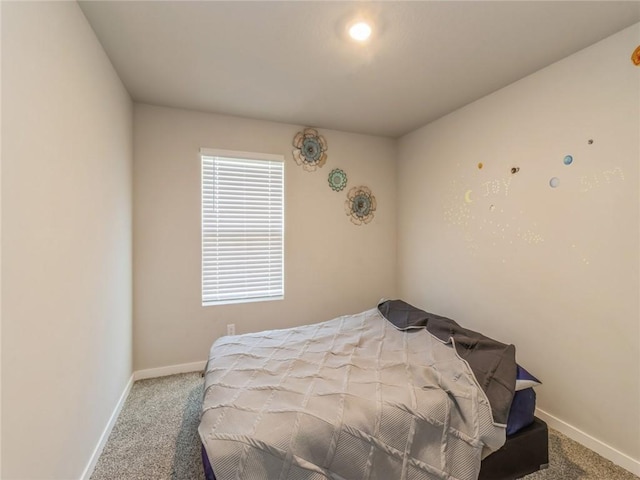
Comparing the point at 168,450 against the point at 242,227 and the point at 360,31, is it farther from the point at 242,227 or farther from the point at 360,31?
the point at 360,31

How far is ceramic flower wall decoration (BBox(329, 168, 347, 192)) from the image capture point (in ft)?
10.9

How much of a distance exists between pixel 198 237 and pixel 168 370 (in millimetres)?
→ 1258


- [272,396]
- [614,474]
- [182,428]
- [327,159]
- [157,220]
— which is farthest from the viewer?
[327,159]

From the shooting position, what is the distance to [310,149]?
3.21 metres

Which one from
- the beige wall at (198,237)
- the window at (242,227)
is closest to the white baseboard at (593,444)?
the beige wall at (198,237)

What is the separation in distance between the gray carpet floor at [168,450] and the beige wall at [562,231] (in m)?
0.19

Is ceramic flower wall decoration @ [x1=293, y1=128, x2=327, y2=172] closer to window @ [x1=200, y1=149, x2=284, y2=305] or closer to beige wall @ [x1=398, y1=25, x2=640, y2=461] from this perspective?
window @ [x1=200, y1=149, x2=284, y2=305]

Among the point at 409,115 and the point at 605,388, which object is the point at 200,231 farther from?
the point at 605,388

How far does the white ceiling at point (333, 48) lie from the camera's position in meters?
1.54

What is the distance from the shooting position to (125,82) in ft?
7.50

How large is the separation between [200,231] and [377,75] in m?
2.04

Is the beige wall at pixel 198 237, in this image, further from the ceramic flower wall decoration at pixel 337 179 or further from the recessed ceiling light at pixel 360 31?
the recessed ceiling light at pixel 360 31

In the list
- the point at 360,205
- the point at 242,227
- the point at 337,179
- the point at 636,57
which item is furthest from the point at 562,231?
the point at 242,227

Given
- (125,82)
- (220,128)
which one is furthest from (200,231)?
(125,82)
